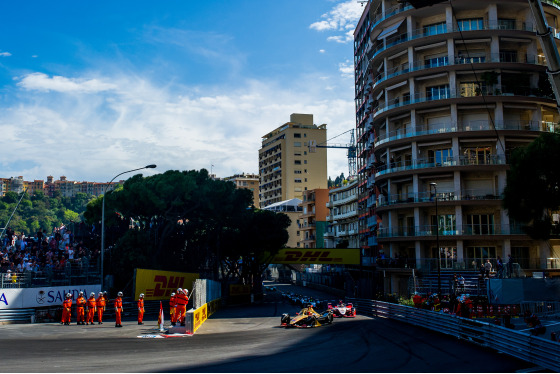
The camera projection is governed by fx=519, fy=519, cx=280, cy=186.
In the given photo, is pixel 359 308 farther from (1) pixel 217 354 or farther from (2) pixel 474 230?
(1) pixel 217 354

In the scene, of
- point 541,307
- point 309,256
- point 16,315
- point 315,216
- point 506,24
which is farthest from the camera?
point 315,216

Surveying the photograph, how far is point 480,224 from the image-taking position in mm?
45844

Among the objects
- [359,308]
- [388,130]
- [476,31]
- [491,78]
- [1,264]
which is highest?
[476,31]

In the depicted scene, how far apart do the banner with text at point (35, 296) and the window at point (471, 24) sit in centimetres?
3938

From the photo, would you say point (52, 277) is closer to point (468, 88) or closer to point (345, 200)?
point (468, 88)

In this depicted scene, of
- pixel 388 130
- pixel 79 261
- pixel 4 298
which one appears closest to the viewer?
pixel 4 298

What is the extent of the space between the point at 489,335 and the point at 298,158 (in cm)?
10479

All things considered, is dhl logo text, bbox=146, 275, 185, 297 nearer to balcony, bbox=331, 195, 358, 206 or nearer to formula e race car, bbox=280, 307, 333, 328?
formula e race car, bbox=280, 307, 333, 328

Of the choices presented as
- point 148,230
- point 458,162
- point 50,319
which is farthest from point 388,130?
point 50,319

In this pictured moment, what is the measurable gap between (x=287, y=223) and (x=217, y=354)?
42.8 meters

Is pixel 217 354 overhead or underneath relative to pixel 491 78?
underneath

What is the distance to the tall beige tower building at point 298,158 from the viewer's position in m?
122

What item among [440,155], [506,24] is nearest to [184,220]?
[440,155]

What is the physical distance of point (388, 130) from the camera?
171 ft
